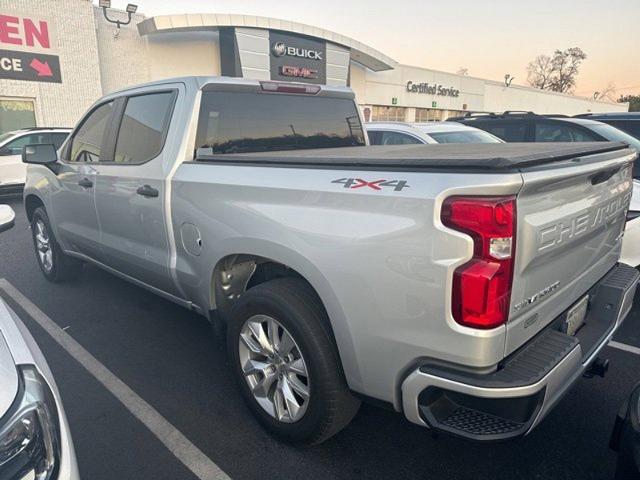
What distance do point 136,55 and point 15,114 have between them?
5.55m

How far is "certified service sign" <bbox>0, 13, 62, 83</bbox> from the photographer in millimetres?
15586

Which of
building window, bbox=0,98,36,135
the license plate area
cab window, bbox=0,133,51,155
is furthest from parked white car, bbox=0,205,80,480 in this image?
building window, bbox=0,98,36,135

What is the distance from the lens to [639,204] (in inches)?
157

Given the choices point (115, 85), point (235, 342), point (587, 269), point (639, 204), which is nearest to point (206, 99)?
point (235, 342)

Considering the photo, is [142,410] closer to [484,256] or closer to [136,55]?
[484,256]

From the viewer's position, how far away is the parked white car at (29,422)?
1.28 metres

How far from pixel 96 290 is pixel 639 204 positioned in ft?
17.7

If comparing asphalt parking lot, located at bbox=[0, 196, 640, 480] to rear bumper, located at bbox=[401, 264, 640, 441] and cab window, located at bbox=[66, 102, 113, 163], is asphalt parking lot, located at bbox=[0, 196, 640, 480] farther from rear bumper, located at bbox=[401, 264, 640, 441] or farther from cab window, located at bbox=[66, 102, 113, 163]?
cab window, located at bbox=[66, 102, 113, 163]

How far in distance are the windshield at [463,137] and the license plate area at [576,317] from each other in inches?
181

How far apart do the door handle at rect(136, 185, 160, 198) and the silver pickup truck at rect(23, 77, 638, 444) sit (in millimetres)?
16

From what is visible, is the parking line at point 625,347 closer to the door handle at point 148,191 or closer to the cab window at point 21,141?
the door handle at point 148,191

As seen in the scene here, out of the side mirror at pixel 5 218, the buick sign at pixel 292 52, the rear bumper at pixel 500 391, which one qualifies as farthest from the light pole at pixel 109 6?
the rear bumper at pixel 500 391

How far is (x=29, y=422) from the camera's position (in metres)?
1.35

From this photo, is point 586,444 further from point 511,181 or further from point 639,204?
point 639,204
